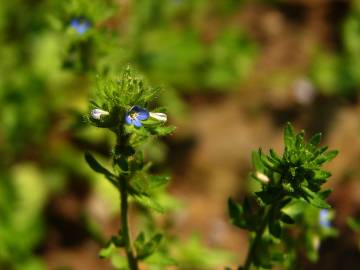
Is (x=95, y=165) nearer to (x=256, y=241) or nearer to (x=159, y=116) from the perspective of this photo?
(x=159, y=116)

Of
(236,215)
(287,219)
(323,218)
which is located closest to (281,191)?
(287,219)

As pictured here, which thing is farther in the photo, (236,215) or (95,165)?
(236,215)

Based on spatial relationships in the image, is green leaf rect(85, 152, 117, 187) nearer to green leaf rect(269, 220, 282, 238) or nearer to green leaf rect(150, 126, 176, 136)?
green leaf rect(150, 126, 176, 136)

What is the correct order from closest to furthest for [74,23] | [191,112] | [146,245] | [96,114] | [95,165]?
[96,114], [95,165], [146,245], [74,23], [191,112]

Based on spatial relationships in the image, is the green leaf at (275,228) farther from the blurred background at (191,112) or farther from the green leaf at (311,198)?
the blurred background at (191,112)

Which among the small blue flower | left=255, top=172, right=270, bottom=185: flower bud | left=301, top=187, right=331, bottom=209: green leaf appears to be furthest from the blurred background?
left=301, top=187, right=331, bottom=209: green leaf

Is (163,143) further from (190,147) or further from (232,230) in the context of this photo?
(232,230)

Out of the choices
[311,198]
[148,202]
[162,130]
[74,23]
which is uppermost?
[74,23]
